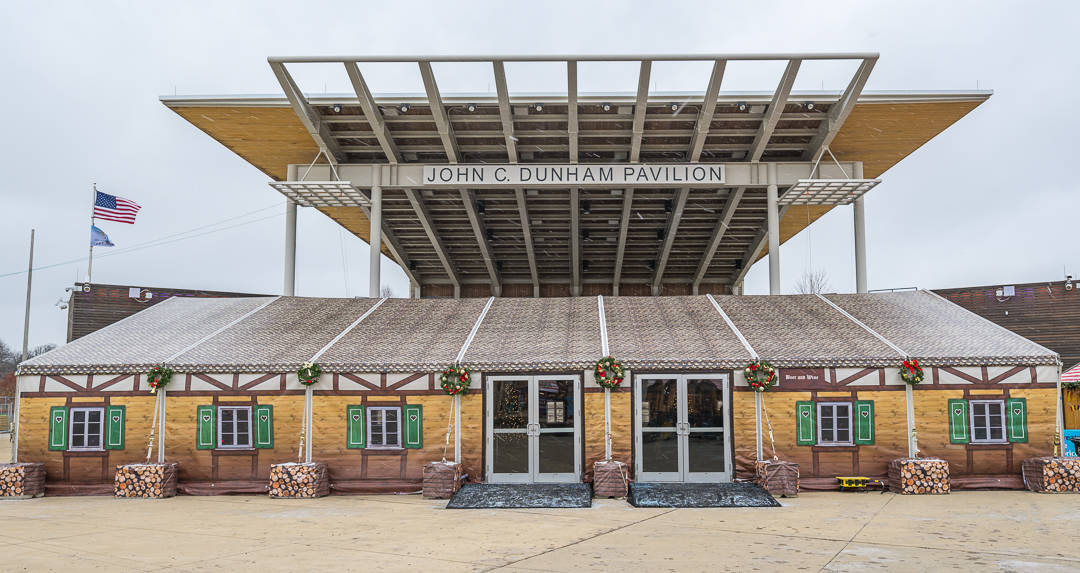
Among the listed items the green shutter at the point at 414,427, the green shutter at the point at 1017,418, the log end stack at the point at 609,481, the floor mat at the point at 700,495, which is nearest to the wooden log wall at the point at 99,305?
the green shutter at the point at 414,427

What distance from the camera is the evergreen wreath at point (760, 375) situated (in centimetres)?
1114

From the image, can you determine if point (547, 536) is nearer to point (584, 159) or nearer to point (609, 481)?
point (609, 481)

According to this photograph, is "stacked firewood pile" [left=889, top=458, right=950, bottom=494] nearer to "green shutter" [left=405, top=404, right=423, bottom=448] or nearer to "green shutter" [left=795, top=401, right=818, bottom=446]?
"green shutter" [left=795, top=401, right=818, bottom=446]

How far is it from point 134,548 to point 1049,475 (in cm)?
1172

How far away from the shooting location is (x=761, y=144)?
16375 millimetres

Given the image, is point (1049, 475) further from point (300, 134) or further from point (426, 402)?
point (300, 134)

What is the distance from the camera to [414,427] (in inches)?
448

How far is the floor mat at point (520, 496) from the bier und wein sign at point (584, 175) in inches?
319

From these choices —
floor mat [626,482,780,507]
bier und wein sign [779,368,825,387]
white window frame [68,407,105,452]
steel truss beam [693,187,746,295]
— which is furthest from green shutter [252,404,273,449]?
steel truss beam [693,187,746,295]

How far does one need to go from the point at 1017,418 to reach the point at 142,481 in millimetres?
12958

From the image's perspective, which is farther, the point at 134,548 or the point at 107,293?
the point at 107,293

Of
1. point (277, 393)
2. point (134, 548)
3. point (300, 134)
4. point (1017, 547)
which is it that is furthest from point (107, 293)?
point (1017, 547)

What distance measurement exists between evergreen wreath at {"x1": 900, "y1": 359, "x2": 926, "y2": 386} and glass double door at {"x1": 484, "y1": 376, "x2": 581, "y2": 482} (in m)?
4.82

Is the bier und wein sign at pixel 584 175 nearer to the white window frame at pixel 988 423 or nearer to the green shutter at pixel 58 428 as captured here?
the white window frame at pixel 988 423
